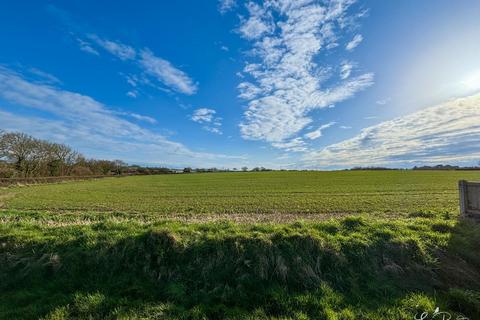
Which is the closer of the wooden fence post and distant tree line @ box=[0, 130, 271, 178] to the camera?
the wooden fence post

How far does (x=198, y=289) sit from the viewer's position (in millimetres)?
5246

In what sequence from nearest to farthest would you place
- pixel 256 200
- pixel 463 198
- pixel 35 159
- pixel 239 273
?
pixel 239 273, pixel 463 198, pixel 256 200, pixel 35 159

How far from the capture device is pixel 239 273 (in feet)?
18.3

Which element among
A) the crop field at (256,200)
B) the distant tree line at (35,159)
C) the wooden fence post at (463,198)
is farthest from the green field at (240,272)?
the distant tree line at (35,159)

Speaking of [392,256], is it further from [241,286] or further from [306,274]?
[241,286]

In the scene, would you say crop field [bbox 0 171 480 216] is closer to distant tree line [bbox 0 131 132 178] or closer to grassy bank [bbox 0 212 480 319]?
grassy bank [bbox 0 212 480 319]

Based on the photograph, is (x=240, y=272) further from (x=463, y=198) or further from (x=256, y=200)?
(x=256, y=200)

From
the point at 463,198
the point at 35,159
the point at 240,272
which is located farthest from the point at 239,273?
the point at 35,159

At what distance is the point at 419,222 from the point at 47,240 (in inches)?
472

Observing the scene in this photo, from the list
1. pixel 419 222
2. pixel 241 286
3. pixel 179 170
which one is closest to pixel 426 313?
pixel 241 286

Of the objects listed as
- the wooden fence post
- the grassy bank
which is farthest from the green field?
the wooden fence post

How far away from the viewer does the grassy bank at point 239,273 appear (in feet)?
15.1

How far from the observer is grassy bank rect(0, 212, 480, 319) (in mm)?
4613

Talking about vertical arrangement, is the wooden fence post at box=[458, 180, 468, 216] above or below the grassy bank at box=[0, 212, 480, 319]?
above
